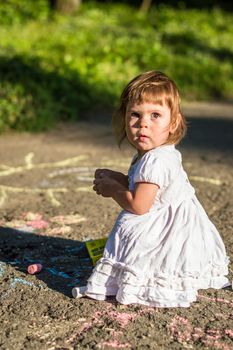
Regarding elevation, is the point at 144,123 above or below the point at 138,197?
above

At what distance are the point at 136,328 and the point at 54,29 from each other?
25.0ft

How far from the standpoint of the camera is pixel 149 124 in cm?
293

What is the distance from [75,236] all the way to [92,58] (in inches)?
191

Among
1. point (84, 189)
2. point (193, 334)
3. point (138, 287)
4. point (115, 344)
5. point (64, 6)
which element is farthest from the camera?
point (64, 6)

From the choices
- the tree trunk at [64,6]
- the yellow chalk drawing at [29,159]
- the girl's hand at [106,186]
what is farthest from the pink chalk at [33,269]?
the tree trunk at [64,6]

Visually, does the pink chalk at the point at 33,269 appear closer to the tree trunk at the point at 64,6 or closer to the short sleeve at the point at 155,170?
the short sleeve at the point at 155,170

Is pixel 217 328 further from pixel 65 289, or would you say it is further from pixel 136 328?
pixel 65 289

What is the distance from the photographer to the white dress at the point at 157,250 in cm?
285

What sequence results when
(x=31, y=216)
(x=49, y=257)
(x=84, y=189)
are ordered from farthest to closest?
1. (x=84, y=189)
2. (x=31, y=216)
3. (x=49, y=257)

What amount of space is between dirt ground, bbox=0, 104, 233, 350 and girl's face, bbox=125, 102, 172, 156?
666 mm

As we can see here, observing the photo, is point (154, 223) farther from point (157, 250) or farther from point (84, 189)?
point (84, 189)

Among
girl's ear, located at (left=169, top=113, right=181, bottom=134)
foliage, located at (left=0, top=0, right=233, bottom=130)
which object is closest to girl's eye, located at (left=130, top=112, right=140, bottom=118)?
girl's ear, located at (left=169, top=113, right=181, bottom=134)

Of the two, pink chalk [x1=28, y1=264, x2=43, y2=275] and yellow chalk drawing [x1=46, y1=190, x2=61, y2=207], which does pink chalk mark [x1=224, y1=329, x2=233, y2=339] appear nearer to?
pink chalk [x1=28, y1=264, x2=43, y2=275]

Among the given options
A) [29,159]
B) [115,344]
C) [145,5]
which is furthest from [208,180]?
[145,5]
